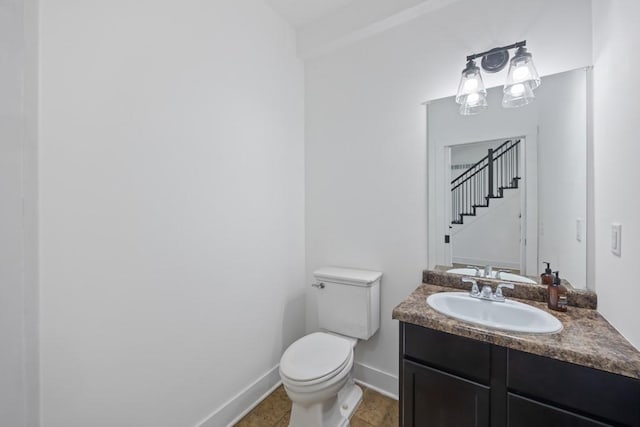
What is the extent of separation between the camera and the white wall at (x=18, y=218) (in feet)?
2.93

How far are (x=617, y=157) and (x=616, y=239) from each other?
1.07ft

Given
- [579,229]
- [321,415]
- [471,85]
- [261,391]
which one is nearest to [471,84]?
[471,85]

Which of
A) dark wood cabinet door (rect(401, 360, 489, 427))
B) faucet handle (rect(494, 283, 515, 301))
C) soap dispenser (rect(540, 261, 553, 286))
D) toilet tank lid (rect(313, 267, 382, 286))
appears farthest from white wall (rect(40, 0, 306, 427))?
soap dispenser (rect(540, 261, 553, 286))

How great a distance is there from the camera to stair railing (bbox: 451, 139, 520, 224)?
1541mm

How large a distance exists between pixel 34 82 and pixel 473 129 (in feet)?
6.62

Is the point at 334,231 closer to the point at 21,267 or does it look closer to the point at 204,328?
the point at 204,328

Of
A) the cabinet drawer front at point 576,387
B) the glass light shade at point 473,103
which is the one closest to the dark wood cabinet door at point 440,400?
the cabinet drawer front at point 576,387

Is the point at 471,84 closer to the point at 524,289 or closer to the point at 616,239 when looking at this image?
the point at 616,239

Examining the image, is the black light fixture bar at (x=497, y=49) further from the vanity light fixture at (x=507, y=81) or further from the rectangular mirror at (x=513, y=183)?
the rectangular mirror at (x=513, y=183)

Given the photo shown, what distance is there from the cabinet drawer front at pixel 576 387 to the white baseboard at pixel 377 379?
1.01 meters

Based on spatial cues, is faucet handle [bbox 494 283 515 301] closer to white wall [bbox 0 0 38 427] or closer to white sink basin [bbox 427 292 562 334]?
white sink basin [bbox 427 292 562 334]

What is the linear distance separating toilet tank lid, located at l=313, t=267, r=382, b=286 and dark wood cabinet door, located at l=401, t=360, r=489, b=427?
59 centimetres

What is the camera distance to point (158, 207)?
4.33 feet

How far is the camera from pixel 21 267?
932mm
